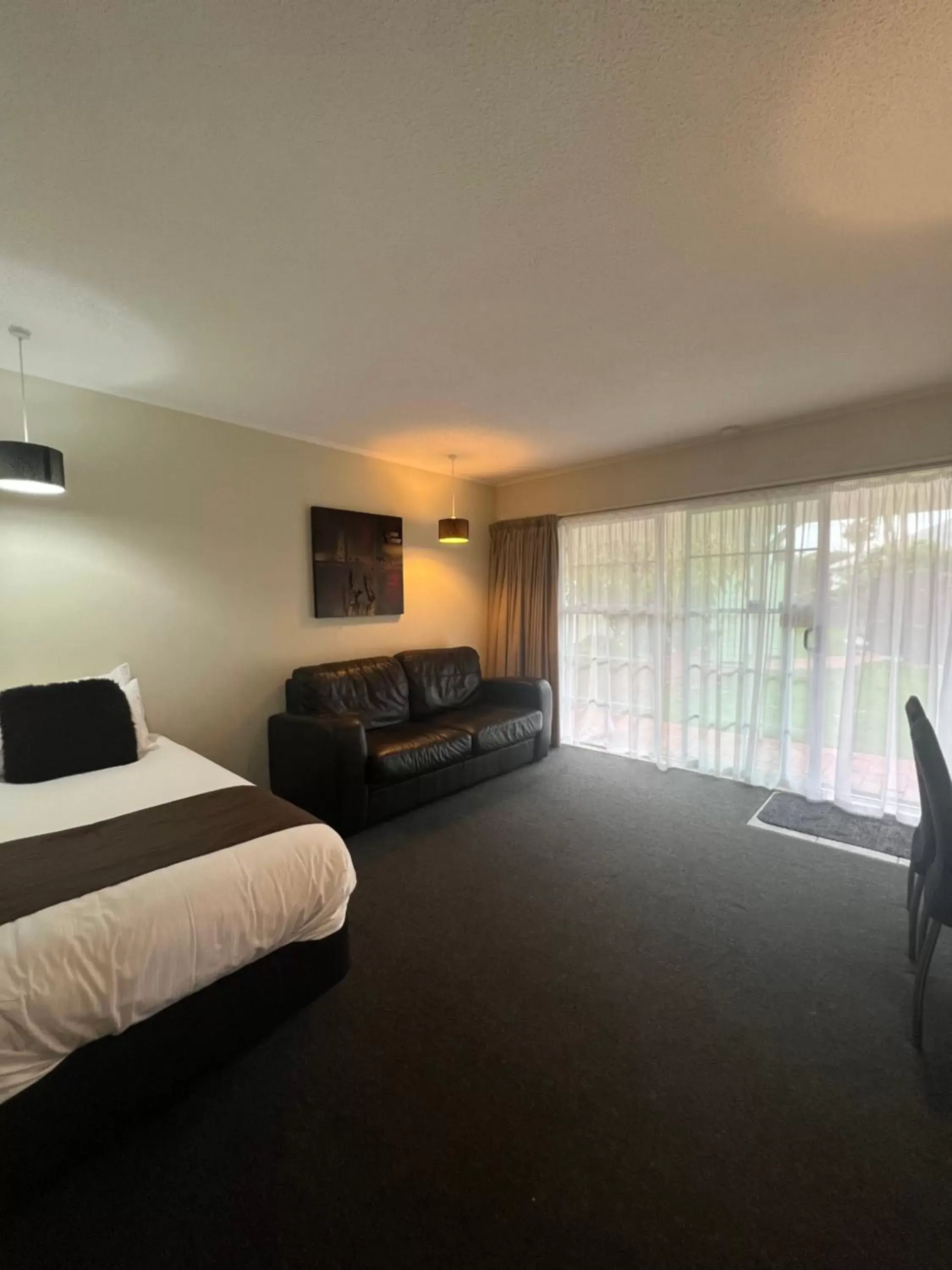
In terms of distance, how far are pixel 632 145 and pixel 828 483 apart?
281 cm

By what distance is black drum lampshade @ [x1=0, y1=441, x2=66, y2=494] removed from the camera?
2.18 metres

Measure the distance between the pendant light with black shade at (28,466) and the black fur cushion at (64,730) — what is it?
0.93 meters

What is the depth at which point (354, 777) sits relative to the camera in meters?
2.94

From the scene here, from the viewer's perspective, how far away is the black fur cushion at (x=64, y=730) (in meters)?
2.22

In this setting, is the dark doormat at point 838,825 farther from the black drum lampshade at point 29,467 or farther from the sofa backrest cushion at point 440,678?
the black drum lampshade at point 29,467

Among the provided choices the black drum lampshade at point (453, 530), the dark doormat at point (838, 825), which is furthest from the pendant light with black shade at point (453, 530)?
the dark doormat at point (838, 825)

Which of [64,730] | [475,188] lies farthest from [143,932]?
[475,188]

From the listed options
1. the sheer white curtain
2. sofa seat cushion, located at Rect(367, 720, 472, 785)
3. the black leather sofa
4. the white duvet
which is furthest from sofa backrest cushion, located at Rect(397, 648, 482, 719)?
the white duvet

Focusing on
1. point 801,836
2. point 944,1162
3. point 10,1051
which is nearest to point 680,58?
point 10,1051

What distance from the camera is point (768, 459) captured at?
3.56 meters

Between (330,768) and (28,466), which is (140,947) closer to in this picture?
(330,768)

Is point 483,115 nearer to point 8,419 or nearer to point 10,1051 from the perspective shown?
point 10,1051

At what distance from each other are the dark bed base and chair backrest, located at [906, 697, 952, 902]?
204cm

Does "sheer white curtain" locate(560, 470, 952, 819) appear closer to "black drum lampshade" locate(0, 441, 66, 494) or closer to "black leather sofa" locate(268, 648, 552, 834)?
"black leather sofa" locate(268, 648, 552, 834)
